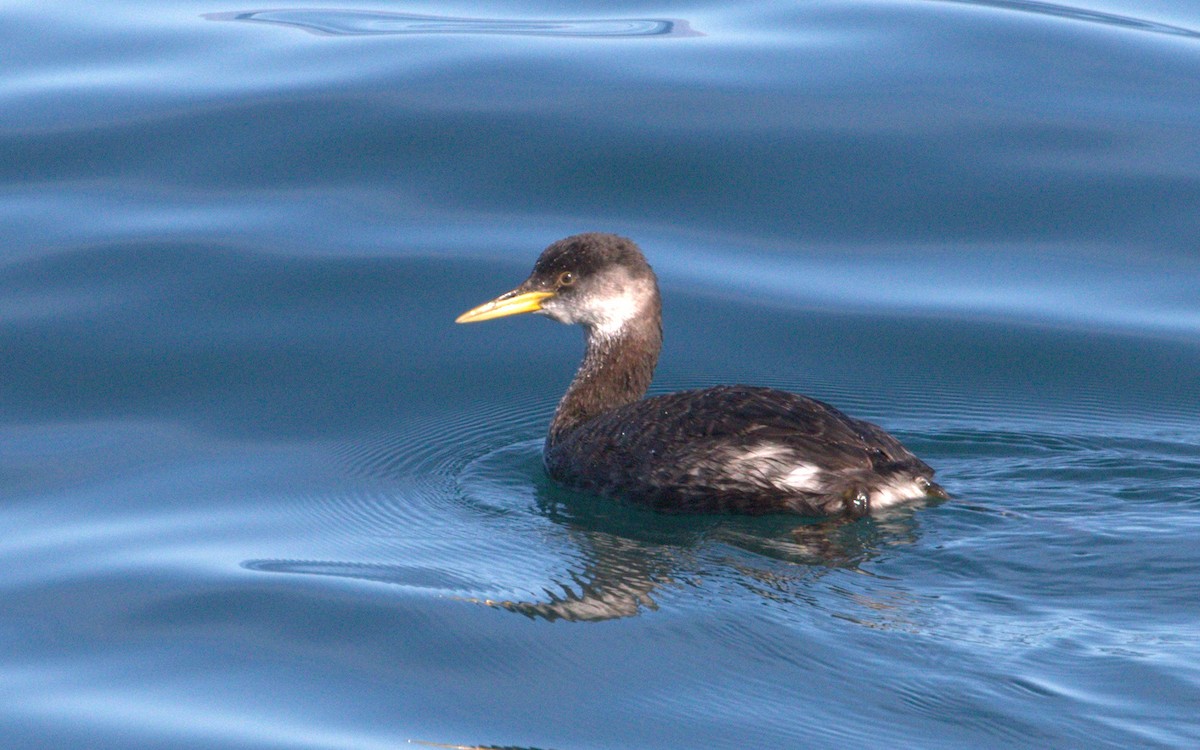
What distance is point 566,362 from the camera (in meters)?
10.1

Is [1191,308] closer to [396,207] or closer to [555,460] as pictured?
[555,460]

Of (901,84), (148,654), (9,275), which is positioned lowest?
(148,654)

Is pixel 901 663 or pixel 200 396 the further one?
pixel 200 396

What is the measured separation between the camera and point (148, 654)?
21.7 feet

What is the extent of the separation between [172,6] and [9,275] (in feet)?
18.6

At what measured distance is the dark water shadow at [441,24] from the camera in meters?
14.6

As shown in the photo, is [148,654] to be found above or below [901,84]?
below

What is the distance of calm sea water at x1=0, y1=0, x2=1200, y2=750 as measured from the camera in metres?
6.16

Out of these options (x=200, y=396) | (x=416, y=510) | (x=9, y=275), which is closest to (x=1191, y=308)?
(x=416, y=510)

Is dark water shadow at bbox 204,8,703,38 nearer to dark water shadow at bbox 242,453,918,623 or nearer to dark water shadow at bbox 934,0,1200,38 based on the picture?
dark water shadow at bbox 934,0,1200,38

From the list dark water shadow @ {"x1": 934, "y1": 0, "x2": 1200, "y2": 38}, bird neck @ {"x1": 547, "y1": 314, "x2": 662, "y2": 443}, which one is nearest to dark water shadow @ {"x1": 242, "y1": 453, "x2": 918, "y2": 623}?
bird neck @ {"x1": 547, "y1": 314, "x2": 662, "y2": 443}

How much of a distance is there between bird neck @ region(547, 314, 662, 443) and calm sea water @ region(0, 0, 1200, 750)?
37 cm

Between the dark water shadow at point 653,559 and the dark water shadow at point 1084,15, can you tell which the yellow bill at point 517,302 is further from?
the dark water shadow at point 1084,15

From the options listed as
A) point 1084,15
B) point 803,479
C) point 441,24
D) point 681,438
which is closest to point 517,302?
point 681,438
